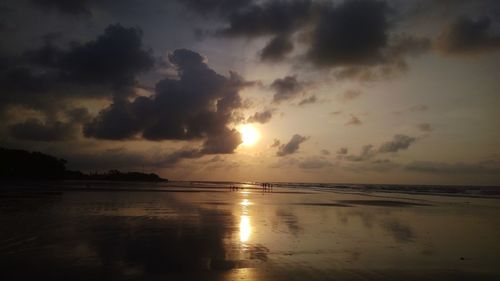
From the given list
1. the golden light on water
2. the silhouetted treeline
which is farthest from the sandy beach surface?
the silhouetted treeline

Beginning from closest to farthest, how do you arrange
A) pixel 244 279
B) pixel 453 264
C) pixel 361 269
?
pixel 244 279 < pixel 361 269 < pixel 453 264

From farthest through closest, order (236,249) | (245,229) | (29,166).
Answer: (29,166), (245,229), (236,249)

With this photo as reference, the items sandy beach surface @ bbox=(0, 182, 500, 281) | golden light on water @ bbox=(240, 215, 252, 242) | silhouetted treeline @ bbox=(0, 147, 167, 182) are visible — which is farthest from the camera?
silhouetted treeline @ bbox=(0, 147, 167, 182)

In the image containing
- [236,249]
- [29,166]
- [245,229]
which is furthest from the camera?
[29,166]

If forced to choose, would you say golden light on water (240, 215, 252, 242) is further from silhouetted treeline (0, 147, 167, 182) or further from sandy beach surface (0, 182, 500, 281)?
silhouetted treeline (0, 147, 167, 182)

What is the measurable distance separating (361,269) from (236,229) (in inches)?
390

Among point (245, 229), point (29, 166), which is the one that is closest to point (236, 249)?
point (245, 229)

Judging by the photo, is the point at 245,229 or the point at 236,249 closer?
the point at 236,249

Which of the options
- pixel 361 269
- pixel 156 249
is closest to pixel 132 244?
pixel 156 249

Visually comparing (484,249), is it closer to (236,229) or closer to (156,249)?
(236,229)

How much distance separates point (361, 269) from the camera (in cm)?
1273

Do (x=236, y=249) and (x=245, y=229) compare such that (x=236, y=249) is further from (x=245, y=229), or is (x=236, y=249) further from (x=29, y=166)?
(x=29, y=166)

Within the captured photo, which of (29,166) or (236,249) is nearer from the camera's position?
(236,249)

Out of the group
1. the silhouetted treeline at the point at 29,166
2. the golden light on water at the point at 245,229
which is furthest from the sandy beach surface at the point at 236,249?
the silhouetted treeline at the point at 29,166
